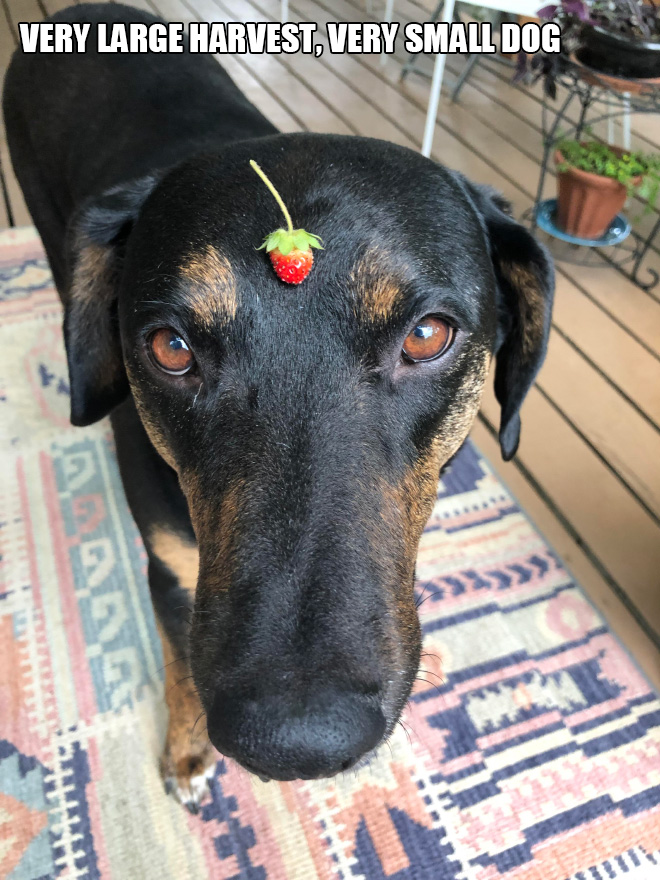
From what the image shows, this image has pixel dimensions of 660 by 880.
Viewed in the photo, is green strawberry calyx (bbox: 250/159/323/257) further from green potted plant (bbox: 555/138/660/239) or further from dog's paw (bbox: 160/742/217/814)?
green potted plant (bbox: 555/138/660/239)

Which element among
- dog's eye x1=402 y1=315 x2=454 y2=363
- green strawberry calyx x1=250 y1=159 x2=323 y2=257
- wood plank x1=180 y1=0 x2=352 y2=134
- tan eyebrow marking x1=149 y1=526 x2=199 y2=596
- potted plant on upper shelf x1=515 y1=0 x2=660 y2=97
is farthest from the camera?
wood plank x1=180 y1=0 x2=352 y2=134

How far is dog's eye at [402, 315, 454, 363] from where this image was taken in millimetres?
1152

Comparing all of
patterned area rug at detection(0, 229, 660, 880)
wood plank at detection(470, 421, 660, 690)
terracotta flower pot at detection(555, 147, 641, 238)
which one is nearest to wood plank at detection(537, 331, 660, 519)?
wood plank at detection(470, 421, 660, 690)

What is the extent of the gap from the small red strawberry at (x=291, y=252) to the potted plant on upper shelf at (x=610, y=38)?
2.59 m

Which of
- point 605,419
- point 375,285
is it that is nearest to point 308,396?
A: point 375,285

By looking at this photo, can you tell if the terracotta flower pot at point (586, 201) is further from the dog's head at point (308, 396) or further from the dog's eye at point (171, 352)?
the dog's eye at point (171, 352)

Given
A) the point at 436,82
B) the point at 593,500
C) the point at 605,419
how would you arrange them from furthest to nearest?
the point at 436,82 → the point at 605,419 → the point at 593,500

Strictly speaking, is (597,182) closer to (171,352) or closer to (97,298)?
(97,298)

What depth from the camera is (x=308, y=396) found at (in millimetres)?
1049

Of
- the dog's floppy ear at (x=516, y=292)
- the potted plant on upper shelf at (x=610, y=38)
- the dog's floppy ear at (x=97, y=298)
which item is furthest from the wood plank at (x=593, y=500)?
the dog's floppy ear at (x=97, y=298)

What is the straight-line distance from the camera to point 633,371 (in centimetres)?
289

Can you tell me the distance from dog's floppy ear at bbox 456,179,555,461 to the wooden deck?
929 millimetres

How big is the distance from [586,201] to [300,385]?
2759mm

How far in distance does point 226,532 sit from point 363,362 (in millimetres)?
362
